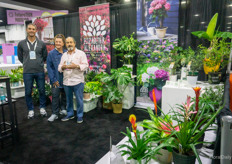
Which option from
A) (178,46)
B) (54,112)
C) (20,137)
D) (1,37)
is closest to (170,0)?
(178,46)

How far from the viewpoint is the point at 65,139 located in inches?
115

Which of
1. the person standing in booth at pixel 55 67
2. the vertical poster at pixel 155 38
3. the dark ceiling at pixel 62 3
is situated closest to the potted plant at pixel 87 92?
the person standing in booth at pixel 55 67

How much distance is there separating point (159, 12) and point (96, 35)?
1.64m

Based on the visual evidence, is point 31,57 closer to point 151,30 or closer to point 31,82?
point 31,82

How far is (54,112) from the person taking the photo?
12.1 ft

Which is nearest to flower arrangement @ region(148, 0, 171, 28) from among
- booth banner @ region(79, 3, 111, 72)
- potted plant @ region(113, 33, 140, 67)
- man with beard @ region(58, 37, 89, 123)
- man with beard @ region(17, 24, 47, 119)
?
potted plant @ region(113, 33, 140, 67)

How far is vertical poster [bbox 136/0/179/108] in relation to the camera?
12.3ft

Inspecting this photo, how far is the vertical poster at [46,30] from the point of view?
5.85 meters

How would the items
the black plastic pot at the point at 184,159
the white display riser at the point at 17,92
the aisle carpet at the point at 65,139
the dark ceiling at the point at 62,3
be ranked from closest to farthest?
the black plastic pot at the point at 184,159 < the aisle carpet at the point at 65,139 < the white display riser at the point at 17,92 < the dark ceiling at the point at 62,3

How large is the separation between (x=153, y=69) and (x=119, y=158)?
3.23m

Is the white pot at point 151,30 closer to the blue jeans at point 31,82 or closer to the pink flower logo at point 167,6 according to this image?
the pink flower logo at point 167,6

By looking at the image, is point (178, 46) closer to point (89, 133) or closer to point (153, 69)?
point (153, 69)

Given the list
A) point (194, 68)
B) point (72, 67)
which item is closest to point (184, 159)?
point (194, 68)

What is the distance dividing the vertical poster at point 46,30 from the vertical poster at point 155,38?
313cm
